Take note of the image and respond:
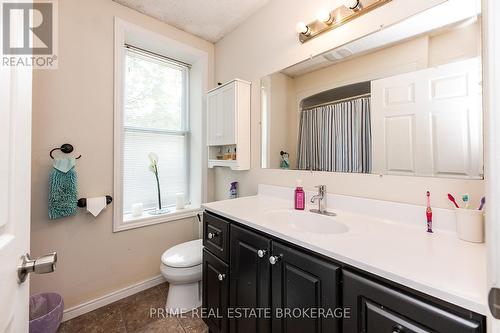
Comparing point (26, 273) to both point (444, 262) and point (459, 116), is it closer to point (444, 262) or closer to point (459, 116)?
point (444, 262)

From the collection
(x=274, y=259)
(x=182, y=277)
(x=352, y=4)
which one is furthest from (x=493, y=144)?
(x=182, y=277)

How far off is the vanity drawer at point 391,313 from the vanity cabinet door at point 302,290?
5 centimetres

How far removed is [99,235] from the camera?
1731mm

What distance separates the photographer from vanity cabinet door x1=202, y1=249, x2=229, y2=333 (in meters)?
1.22

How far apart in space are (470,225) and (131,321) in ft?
6.78

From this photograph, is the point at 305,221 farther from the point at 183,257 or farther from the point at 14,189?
the point at 14,189

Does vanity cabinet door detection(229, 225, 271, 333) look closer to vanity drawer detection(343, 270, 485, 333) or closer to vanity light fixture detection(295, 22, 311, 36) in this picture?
vanity drawer detection(343, 270, 485, 333)

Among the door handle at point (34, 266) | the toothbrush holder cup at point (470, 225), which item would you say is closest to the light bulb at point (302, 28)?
the toothbrush holder cup at point (470, 225)

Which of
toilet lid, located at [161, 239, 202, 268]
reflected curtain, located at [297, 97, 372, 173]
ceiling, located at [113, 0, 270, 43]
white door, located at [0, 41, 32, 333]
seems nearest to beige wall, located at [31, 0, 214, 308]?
ceiling, located at [113, 0, 270, 43]

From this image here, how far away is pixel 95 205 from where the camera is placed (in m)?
1.65

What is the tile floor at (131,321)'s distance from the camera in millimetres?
1484

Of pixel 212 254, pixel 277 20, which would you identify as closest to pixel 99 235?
pixel 212 254

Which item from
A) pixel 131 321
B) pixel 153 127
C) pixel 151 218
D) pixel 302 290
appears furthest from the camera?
pixel 153 127

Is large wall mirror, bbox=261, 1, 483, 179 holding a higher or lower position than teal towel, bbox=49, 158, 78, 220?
higher
